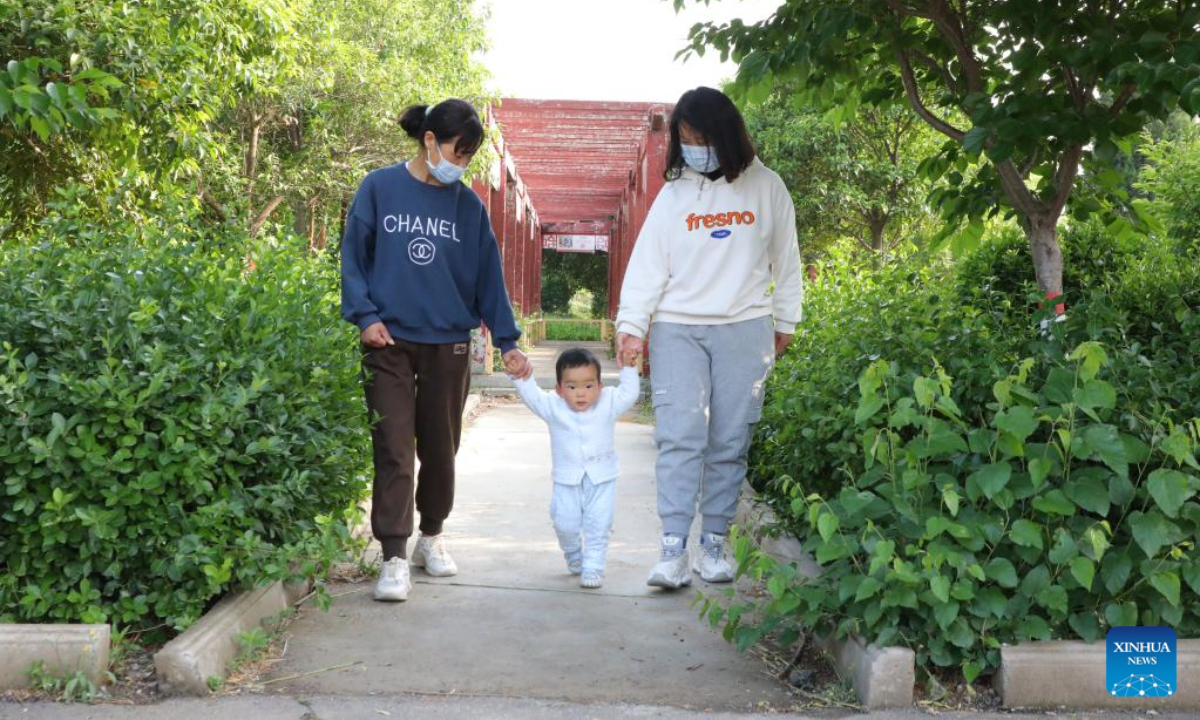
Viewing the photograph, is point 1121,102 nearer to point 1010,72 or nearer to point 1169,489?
point 1010,72

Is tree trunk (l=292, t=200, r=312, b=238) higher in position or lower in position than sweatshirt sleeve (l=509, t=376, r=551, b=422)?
higher

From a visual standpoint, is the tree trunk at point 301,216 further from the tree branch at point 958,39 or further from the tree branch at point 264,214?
the tree branch at point 958,39

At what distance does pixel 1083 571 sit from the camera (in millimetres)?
2973

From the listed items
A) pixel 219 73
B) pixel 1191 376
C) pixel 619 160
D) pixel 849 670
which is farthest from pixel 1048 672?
pixel 619 160

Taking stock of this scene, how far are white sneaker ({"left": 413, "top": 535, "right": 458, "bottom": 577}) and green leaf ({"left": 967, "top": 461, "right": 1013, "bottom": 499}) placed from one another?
234 centimetres

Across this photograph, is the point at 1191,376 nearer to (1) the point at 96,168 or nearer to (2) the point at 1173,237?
(2) the point at 1173,237

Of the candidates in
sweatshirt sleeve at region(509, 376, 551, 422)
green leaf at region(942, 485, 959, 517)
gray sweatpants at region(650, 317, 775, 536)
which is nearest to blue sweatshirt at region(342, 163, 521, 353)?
sweatshirt sleeve at region(509, 376, 551, 422)

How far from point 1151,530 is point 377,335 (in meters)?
2.66

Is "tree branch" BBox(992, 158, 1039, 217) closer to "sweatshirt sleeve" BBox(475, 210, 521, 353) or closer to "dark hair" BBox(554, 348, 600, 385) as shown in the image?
"dark hair" BBox(554, 348, 600, 385)

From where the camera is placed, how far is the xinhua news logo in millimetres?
3084

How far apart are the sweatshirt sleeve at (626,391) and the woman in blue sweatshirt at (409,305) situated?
403 millimetres

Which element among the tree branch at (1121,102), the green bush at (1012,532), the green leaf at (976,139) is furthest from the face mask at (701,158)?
the tree branch at (1121,102)

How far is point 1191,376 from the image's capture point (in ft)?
12.4

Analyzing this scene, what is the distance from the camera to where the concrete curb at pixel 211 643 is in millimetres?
3137
